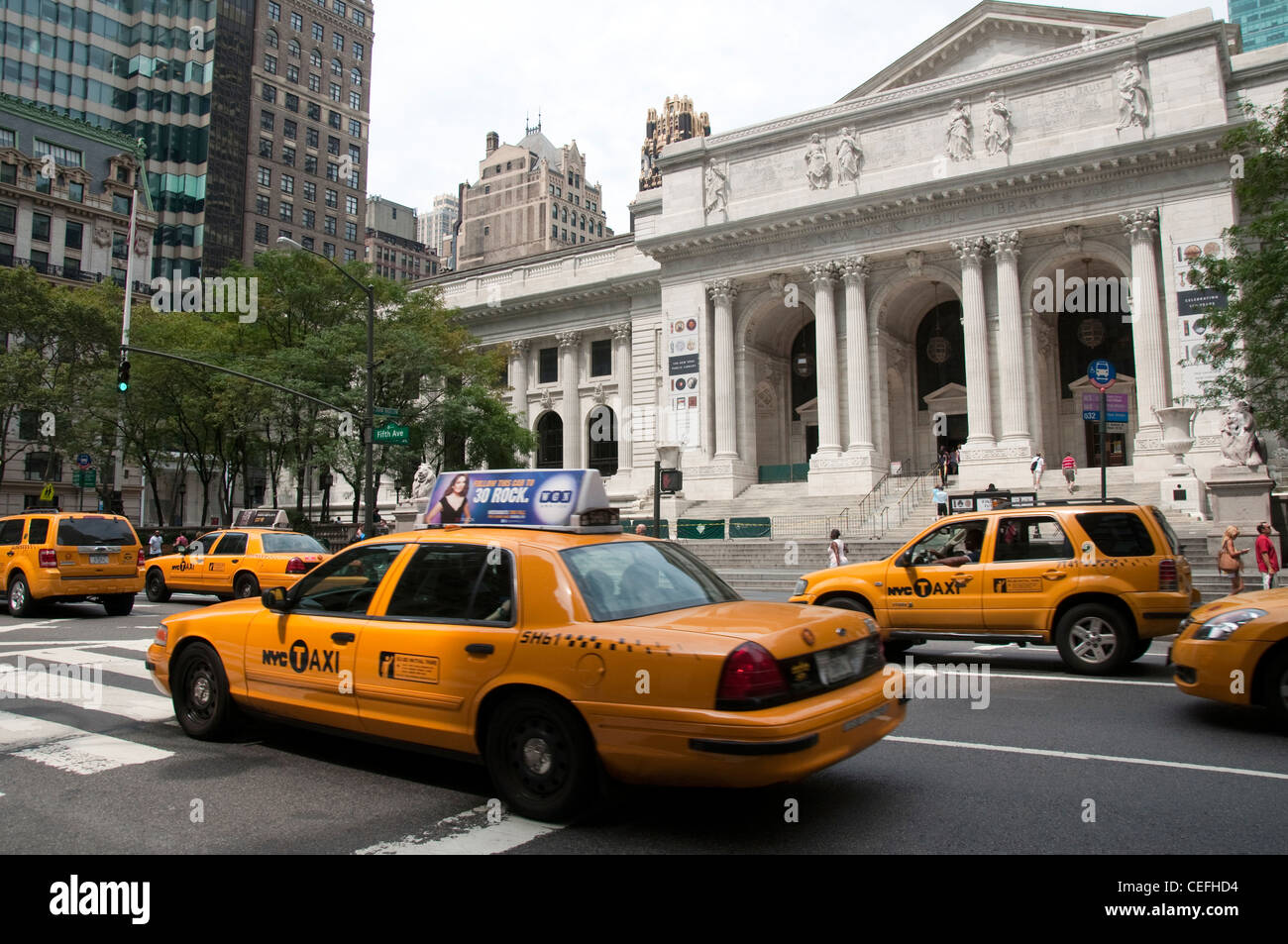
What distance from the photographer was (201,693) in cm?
657

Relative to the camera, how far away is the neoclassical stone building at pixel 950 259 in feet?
107

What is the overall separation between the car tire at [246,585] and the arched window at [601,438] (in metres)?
33.0

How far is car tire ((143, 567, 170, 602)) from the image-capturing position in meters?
20.0

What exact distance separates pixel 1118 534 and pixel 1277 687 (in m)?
3.39

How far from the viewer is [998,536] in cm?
1031

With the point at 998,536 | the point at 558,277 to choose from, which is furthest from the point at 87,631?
the point at 558,277

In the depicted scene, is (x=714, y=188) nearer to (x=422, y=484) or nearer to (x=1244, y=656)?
(x=422, y=484)

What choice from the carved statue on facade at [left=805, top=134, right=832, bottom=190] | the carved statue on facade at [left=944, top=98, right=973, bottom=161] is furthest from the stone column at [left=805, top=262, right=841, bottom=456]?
the carved statue on facade at [left=944, top=98, right=973, bottom=161]

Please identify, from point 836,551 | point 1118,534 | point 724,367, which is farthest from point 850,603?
point 724,367

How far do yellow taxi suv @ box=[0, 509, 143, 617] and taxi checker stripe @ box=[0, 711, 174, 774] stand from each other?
9793mm

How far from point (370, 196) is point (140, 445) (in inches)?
3490

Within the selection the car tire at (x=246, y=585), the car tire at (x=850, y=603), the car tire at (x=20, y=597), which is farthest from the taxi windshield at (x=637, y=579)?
the car tire at (x=20, y=597)

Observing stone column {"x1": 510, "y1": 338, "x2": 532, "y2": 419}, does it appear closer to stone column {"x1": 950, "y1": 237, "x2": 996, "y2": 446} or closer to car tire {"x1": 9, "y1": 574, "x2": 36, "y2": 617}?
stone column {"x1": 950, "y1": 237, "x2": 996, "y2": 446}
